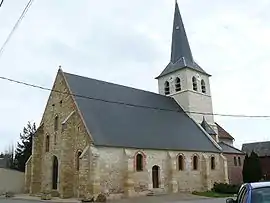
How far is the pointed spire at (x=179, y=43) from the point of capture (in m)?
37.4

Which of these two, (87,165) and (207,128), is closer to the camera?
(87,165)

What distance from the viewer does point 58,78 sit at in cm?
2731

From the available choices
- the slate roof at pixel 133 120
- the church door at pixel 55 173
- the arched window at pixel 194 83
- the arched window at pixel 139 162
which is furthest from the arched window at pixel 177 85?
the church door at pixel 55 173

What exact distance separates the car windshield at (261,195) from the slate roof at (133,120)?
1783 centimetres

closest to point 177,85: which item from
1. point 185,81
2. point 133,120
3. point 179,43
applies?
point 185,81

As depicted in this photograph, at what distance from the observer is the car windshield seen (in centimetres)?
515

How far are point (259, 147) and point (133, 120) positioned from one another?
99.3 ft

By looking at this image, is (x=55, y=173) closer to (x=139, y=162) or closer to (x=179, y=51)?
(x=139, y=162)

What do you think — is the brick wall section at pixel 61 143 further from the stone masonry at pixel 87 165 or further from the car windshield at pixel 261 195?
the car windshield at pixel 261 195

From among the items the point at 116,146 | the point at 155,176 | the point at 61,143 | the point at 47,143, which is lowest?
the point at 155,176

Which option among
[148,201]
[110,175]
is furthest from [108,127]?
[148,201]

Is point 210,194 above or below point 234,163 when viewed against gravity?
below

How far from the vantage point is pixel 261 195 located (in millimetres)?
5219

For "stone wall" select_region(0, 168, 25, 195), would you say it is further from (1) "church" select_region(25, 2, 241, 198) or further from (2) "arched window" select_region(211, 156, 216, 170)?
(2) "arched window" select_region(211, 156, 216, 170)
